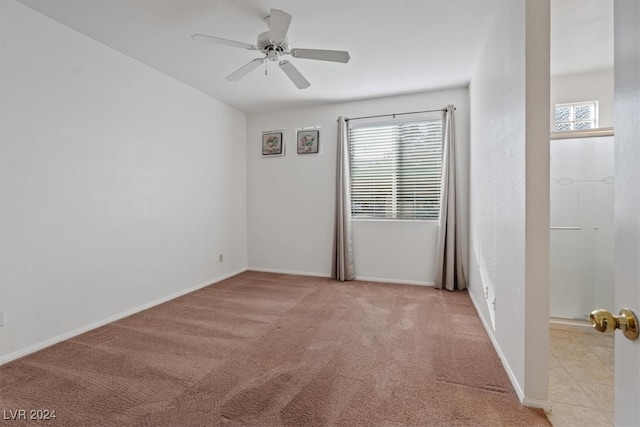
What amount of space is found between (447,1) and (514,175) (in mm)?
1466

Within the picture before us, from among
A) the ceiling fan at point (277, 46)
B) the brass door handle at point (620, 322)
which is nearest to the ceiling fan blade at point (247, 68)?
the ceiling fan at point (277, 46)

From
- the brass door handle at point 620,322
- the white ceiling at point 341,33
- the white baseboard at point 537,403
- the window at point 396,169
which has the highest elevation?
the white ceiling at point 341,33

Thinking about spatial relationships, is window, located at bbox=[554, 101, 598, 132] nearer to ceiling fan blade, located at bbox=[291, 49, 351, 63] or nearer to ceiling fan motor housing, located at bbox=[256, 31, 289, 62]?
ceiling fan blade, located at bbox=[291, 49, 351, 63]

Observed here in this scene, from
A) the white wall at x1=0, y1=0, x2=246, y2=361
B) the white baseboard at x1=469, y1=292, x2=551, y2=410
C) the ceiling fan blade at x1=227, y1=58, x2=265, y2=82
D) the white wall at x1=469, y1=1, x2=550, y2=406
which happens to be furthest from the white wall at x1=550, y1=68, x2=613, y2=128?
the white wall at x1=0, y1=0, x2=246, y2=361

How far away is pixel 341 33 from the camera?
266 centimetres

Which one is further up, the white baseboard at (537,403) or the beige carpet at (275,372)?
the white baseboard at (537,403)

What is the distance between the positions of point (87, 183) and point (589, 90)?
5229mm

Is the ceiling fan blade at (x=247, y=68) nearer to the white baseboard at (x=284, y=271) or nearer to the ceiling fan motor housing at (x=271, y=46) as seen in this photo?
the ceiling fan motor housing at (x=271, y=46)

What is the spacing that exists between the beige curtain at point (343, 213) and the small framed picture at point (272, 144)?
41.4 inches

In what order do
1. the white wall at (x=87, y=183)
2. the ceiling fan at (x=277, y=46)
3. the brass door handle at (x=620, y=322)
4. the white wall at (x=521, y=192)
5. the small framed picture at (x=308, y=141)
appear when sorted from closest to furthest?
1. the brass door handle at (x=620, y=322)
2. the white wall at (x=521, y=192)
3. the ceiling fan at (x=277, y=46)
4. the white wall at (x=87, y=183)
5. the small framed picture at (x=308, y=141)

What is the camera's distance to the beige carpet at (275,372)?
5.25 ft

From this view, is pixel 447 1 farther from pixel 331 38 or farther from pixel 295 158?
pixel 295 158

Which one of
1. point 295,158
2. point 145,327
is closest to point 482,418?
point 145,327

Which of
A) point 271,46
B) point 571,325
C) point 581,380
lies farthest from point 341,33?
point 571,325
